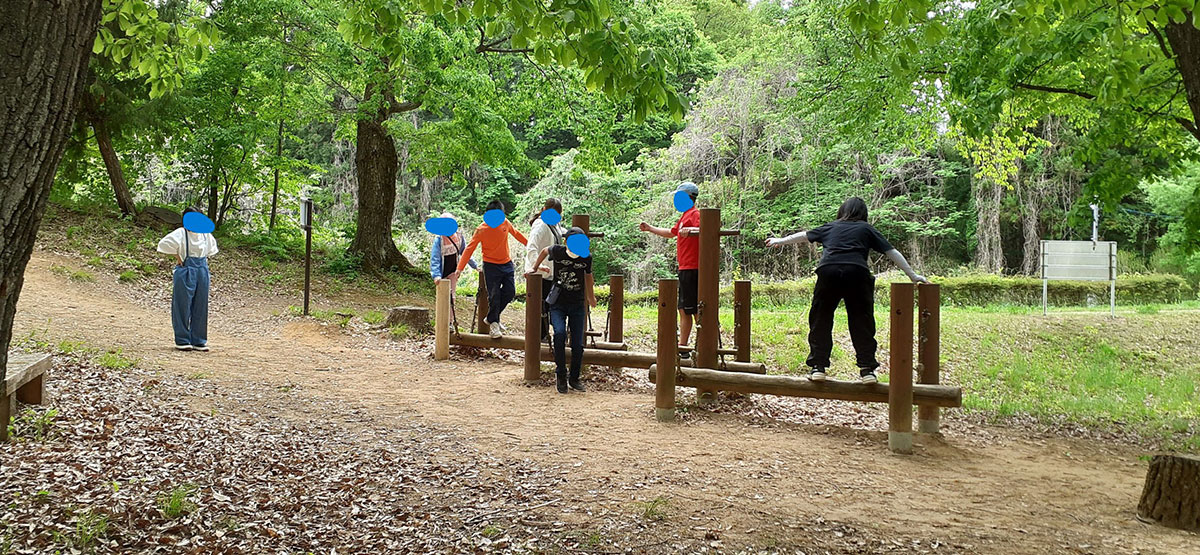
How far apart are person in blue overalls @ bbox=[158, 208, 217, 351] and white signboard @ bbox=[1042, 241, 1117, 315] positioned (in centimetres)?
1303

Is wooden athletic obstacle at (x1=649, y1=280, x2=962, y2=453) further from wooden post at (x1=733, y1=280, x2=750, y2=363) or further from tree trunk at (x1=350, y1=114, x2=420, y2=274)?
tree trunk at (x1=350, y1=114, x2=420, y2=274)

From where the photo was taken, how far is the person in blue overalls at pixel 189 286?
8.27 metres

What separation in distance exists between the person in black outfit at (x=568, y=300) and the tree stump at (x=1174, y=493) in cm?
439

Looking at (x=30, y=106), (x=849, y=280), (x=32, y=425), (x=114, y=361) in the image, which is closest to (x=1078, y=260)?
(x=849, y=280)

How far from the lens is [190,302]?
27.4 ft

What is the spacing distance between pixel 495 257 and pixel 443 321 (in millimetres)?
1060

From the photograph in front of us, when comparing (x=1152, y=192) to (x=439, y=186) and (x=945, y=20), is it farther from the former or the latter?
(x=439, y=186)

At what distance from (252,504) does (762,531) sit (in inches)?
102

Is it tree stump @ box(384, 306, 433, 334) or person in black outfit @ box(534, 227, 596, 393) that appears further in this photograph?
tree stump @ box(384, 306, 433, 334)

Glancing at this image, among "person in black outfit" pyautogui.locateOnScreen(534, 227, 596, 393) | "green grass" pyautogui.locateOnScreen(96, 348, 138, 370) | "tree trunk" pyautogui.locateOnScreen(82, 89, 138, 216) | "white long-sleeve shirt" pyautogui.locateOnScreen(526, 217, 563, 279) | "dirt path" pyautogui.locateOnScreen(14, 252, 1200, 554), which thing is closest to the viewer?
"dirt path" pyautogui.locateOnScreen(14, 252, 1200, 554)

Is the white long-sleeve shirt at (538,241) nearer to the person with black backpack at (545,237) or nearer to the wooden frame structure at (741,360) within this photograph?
the person with black backpack at (545,237)

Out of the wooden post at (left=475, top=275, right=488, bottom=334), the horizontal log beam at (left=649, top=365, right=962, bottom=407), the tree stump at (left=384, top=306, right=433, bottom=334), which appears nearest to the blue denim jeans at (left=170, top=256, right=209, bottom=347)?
the tree stump at (left=384, top=306, right=433, bottom=334)

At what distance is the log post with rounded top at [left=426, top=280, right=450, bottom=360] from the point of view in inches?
348

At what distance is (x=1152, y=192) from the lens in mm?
20594
